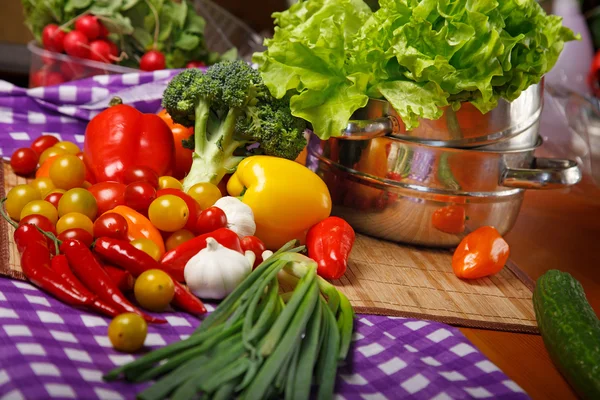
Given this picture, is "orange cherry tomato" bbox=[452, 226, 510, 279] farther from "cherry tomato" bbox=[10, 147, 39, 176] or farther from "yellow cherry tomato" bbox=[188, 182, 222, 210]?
"cherry tomato" bbox=[10, 147, 39, 176]

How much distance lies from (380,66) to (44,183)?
0.82 meters

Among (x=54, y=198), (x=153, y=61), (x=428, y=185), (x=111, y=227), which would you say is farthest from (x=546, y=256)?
(x=153, y=61)

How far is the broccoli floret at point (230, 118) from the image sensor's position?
1636 millimetres

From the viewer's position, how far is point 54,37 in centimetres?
236

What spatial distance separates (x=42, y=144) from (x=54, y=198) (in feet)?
1.64

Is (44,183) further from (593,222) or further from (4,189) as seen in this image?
(593,222)

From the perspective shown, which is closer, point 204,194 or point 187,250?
point 187,250

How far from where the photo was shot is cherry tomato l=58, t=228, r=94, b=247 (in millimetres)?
1322

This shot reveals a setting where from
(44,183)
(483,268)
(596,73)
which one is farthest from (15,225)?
(596,73)

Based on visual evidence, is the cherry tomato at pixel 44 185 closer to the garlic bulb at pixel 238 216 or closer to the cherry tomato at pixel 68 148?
the cherry tomato at pixel 68 148

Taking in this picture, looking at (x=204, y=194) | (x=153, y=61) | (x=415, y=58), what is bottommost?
(x=204, y=194)

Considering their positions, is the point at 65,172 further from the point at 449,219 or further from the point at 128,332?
the point at 449,219

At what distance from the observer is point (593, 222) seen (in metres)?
2.05

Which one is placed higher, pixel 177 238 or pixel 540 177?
pixel 540 177
